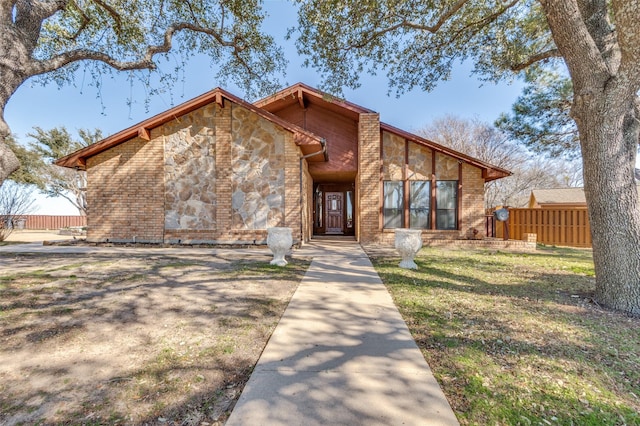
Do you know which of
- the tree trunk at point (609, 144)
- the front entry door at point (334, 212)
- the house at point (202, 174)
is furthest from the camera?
the front entry door at point (334, 212)

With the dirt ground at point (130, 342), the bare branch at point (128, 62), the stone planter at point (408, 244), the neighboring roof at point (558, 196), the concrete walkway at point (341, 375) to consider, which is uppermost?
the bare branch at point (128, 62)

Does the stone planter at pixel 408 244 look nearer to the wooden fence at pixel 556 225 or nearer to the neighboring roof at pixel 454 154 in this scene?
the neighboring roof at pixel 454 154

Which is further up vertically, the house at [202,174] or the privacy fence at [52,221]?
the house at [202,174]

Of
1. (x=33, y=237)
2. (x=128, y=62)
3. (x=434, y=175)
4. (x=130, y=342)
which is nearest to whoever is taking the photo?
(x=130, y=342)

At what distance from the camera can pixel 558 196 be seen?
23516 mm

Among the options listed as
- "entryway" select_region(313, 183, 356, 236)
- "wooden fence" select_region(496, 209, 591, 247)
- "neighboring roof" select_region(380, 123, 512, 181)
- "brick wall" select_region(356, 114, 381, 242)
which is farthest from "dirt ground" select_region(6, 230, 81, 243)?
"wooden fence" select_region(496, 209, 591, 247)

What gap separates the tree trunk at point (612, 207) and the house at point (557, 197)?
22.3m

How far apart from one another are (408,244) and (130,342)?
517 cm

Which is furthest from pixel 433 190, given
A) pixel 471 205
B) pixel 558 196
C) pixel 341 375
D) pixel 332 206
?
pixel 558 196

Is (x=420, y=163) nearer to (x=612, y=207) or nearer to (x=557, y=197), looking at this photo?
(x=612, y=207)

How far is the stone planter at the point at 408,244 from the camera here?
6.18 m

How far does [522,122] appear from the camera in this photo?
35.0 ft

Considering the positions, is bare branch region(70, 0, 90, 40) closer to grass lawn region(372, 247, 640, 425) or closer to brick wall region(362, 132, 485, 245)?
brick wall region(362, 132, 485, 245)

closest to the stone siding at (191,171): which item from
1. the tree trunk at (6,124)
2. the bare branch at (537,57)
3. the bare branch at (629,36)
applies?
the tree trunk at (6,124)
